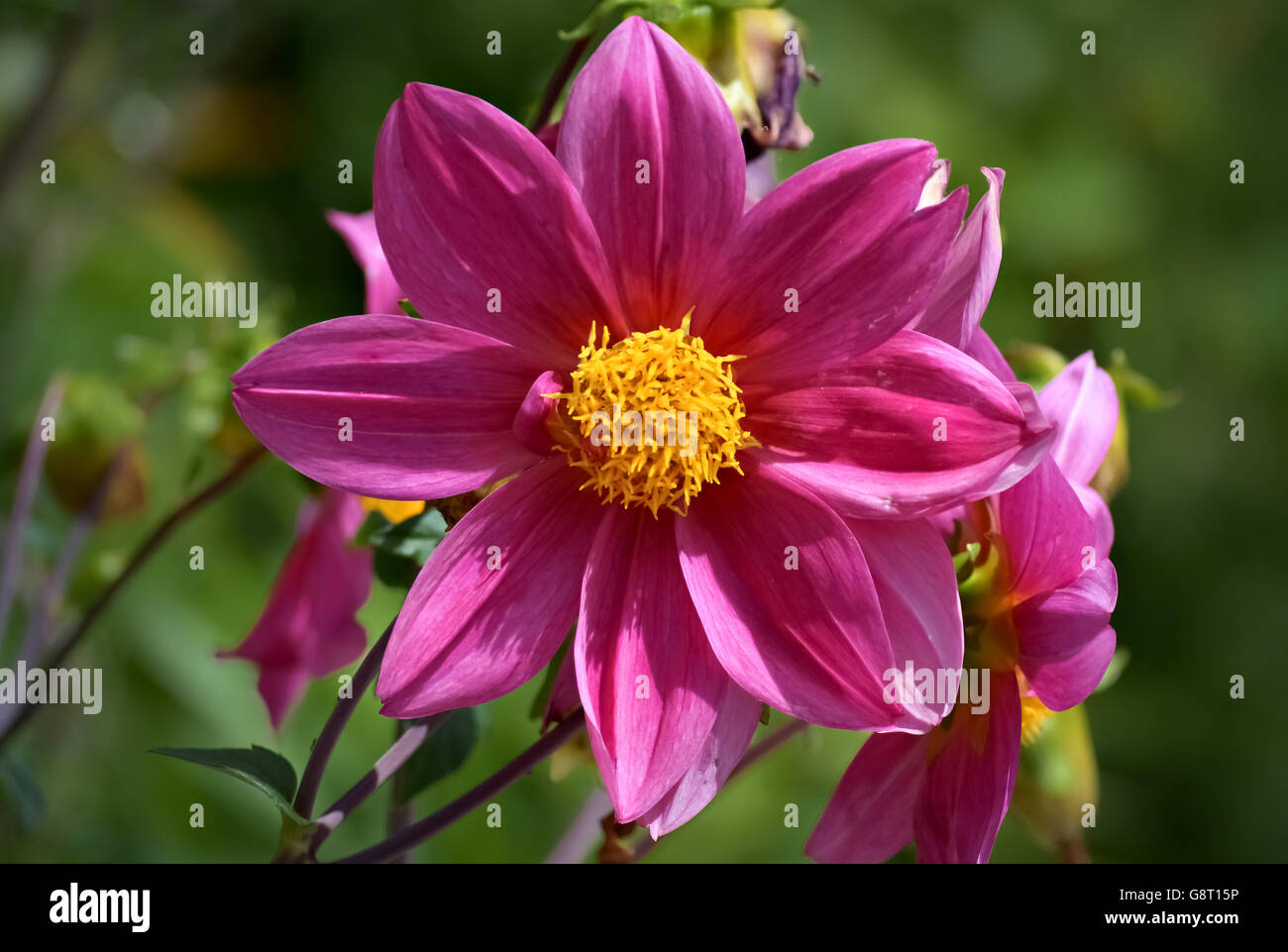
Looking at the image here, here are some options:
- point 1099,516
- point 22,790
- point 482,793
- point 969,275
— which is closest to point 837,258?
point 969,275

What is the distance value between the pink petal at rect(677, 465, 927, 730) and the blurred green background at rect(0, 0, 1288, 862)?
1109 millimetres

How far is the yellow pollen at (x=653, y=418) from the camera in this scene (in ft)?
1.72

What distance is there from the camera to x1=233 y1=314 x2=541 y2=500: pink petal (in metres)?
0.48

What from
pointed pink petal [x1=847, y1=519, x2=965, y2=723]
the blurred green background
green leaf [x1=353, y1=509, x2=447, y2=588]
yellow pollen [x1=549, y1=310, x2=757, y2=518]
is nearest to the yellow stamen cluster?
green leaf [x1=353, y1=509, x2=447, y2=588]

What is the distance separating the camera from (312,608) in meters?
0.70

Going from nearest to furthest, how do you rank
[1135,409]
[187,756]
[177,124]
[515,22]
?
1. [187,756]
2. [1135,409]
3. [515,22]
4. [177,124]

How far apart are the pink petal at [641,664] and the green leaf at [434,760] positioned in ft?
0.41

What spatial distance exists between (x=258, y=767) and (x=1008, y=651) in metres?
0.31

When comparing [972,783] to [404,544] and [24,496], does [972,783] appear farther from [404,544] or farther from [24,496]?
[24,496]
